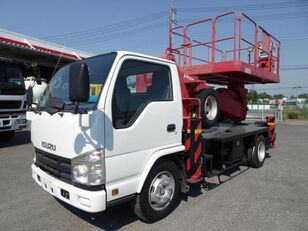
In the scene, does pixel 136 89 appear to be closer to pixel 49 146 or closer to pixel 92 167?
pixel 92 167

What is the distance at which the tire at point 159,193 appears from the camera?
3346 millimetres

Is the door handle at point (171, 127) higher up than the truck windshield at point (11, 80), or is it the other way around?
the truck windshield at point (11, 80)

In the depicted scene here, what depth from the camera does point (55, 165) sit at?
322cm

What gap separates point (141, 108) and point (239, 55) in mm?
3310

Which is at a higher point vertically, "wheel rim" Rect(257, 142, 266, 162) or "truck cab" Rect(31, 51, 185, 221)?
"truck cab" Rect(31, 51, 185, 221)

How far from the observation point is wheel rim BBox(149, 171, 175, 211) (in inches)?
137

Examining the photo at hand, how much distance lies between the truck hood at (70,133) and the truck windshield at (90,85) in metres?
0.15

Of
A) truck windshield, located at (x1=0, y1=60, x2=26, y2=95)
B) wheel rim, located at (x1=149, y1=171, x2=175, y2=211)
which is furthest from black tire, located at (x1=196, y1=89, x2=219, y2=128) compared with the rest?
truck windshield, located at (x1=0, y1=60, x2=26, y2=95)

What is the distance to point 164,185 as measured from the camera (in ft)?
12.0

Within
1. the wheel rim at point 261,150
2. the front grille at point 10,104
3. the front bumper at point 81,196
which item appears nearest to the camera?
the front bumper at point 81,196

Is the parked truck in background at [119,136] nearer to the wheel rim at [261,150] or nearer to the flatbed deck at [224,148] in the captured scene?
the flatbed deck at [224,148]

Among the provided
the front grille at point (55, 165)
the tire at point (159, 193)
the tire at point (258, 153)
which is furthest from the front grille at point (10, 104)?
the tire at point (258, 153)

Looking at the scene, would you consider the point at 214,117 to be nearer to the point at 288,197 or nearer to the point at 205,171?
the point at 205,171

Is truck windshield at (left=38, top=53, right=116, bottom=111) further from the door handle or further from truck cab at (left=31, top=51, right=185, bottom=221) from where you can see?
the door handle
